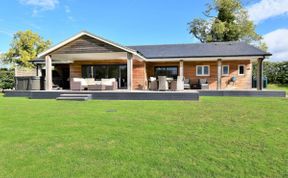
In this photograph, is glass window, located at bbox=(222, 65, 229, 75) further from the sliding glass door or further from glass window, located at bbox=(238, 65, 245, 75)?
the sliding glass door

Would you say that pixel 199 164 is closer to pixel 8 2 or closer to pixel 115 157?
pixel 115 157

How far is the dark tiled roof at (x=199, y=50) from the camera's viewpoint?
59.7 ft

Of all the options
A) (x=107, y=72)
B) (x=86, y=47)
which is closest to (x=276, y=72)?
(x=107, y=72)

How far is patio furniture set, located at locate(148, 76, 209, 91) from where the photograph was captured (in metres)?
15.8

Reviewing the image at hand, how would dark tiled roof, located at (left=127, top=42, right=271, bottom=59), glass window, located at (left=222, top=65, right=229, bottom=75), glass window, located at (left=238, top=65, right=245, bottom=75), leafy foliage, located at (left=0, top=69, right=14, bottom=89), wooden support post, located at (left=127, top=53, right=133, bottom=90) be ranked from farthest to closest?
leafy foliage, located at (left=0, top=69, right=14, bottom=89) < glass window, located at (left=222, top=65, right=229, bottom=75) < glass window, located at (left=238, top=65, right=245, bottom=75) < dark tiled roof, located at (left=127, top=42, right=271, bottom=59) < wooden support post, located at (left=127, top=53, right=133, bottom=90)

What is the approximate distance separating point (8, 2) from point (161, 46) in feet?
51.2

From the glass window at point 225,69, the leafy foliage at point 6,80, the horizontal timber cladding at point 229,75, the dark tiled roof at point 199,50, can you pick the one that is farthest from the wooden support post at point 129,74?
the leafy foliage at point 6,80

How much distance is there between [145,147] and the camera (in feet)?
16.2

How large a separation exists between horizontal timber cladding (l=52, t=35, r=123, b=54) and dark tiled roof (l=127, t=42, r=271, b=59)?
5320 millimetres

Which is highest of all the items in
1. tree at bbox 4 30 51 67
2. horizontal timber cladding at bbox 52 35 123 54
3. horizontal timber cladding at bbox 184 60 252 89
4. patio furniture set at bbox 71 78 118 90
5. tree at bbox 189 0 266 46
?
tree at bbox 189 0 266 46

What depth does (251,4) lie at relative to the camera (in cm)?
3659

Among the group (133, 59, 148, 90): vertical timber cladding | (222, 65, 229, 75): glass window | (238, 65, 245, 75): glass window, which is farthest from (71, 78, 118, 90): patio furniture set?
(238, 65, 245, 75): glass window

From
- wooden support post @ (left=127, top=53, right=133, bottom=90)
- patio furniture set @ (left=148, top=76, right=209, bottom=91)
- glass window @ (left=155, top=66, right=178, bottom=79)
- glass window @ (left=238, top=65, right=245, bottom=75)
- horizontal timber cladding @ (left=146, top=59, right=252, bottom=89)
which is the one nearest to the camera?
wooden support post @ (left=127, top=53, right=133, bottom=90)

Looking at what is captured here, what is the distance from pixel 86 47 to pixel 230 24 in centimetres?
2540
